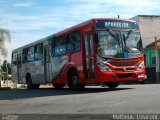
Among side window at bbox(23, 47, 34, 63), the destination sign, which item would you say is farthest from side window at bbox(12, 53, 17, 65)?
the destination sign

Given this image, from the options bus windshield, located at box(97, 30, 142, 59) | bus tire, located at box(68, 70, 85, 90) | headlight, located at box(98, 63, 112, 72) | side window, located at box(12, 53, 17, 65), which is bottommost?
bus tire, located at box(68, 70, 85, 90)

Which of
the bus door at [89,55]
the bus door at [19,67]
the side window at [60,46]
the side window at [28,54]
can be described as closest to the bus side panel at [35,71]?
the side window at [28,54]

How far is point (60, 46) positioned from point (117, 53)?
488 cm

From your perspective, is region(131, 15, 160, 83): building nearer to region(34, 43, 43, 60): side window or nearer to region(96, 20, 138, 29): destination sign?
region(34, 43, 43, 60): side window

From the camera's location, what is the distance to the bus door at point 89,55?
63.7 ft

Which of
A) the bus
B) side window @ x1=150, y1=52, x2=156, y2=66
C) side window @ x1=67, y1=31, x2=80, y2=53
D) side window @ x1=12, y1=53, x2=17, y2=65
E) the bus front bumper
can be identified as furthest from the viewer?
side window @ x1=150, y1=52, x2=156, y2=66

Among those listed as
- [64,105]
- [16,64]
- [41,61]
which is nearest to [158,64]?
[16,64]

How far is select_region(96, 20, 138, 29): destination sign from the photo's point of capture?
19.4 metres

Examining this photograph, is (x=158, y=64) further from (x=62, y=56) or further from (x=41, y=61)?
(x=62, y=56)

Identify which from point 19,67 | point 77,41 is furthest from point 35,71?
point 77,41

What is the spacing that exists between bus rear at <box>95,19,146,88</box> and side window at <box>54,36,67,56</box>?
3564 mm

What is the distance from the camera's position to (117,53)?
19.1 meters

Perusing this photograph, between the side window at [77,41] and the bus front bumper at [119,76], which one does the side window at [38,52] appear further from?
the bus front bumper at [119,76]

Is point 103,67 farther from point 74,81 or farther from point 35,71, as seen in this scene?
point 35,71
